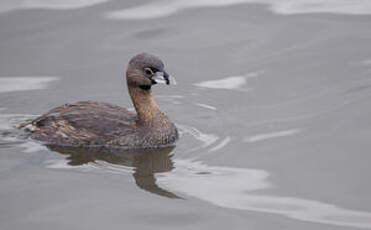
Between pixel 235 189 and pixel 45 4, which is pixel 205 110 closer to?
pixel 235 189

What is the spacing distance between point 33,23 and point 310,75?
506cm

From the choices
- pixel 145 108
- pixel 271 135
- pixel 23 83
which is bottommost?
pixel 271 135

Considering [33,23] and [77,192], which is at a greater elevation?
[33,23]

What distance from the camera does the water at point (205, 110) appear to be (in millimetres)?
8336

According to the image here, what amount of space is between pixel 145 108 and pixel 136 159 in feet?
2.85

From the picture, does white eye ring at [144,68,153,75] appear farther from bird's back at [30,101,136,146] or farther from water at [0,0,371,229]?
water at [0,0,371,229]

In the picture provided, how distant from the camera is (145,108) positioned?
10.5m

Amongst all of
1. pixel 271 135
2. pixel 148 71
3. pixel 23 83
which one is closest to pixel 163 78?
pixel 148 71

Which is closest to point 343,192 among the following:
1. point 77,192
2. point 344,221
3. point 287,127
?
point 344,221

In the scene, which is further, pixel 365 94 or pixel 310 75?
pixel 310 75

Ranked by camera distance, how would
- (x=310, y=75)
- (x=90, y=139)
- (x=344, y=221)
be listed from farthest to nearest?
1. (x=310, y=75)
2. (x=90, y=139)
3. (x=344, y=221)

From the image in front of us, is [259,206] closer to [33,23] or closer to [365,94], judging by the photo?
[365,94]

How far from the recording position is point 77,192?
8781 mm

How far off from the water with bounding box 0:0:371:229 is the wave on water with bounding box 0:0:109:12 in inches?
2.1
